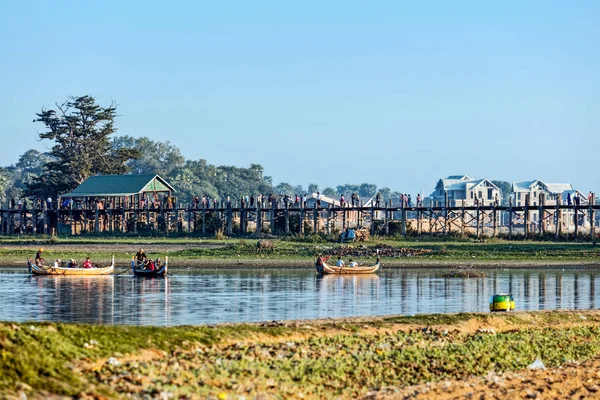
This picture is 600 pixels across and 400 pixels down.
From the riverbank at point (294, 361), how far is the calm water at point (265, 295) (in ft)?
25.8

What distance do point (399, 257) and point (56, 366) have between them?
50.5 meters

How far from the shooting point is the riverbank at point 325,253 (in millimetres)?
61688

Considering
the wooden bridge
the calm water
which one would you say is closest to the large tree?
the wooden bridge

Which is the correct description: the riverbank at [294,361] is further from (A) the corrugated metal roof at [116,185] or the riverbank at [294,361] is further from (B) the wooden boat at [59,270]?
(A) the corrugated metal roof at [116,185]

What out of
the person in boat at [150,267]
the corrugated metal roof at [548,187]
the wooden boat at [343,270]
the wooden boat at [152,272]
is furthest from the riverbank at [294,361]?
the corrugated metal roof at [548,187]

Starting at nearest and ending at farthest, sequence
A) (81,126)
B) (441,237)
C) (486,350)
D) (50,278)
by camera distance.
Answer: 1. (486,350)
2. (50,278)
3. (441,237)
4. (81,126)

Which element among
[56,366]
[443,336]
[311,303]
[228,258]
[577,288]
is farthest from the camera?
[228,258]

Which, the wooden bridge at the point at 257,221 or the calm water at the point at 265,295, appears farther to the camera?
the wooden bridge at the point at 257,221

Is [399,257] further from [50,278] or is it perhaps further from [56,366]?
[56,366]

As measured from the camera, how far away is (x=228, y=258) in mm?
64812

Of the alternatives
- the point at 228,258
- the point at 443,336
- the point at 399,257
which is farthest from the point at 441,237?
the point at 443,336

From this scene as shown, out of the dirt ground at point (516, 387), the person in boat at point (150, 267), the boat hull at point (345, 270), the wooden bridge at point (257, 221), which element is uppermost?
the wooden bridge at point (257, 221)

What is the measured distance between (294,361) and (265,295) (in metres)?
21.3

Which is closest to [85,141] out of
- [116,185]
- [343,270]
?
[116,185]
